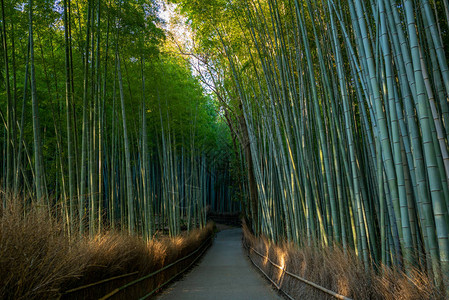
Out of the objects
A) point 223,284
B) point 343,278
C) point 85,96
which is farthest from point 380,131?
point 223,284

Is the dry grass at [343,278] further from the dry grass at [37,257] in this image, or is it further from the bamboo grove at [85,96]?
the bamboo grove at [85,96]

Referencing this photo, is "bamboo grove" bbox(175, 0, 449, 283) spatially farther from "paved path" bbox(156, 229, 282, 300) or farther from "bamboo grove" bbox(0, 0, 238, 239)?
"bamboo grove" bbox(0, 0, 238, 239)

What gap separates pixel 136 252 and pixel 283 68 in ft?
8.47

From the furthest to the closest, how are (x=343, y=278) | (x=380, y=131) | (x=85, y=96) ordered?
1. (x=85, y=96)
2. (x=343, y=278)
3. (x=380, y=131)

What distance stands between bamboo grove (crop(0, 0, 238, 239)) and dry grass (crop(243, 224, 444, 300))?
191 cm

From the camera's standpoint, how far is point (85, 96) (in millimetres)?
3773

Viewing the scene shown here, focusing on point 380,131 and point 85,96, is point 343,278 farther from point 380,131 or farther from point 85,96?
point 85,96

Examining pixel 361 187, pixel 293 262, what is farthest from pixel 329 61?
pixel 293 262

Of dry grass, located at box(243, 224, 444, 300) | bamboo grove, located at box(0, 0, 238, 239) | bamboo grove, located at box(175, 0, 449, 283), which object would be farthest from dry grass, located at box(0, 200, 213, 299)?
bamboo grove, located at box(175, 0, 449, 283)

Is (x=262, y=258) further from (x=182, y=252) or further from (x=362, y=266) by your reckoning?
(x=362, y=266)

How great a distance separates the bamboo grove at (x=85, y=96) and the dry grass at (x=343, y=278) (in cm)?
191

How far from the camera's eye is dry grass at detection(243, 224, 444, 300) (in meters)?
1.70

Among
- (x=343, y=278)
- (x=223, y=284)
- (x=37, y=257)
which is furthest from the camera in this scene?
(x=223, y=284)

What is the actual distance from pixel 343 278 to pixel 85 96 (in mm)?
2962
